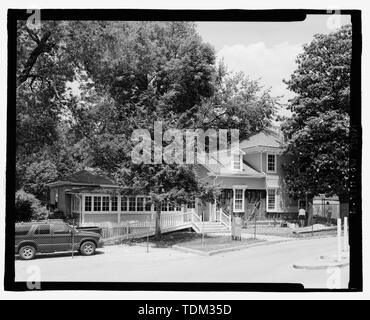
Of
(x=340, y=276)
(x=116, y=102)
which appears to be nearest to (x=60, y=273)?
(x=116, y=102)

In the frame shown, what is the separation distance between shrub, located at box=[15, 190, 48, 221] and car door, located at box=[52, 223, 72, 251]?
286 mm

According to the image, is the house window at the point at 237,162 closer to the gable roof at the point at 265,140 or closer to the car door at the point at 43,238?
the gable roof at the point at 265,140

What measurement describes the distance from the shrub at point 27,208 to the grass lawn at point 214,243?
2549 millimetres

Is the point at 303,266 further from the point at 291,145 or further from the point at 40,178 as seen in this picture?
the point at 40,178

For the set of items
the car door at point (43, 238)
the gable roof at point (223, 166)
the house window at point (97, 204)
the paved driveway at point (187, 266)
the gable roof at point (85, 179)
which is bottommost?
the paved driveway at point (187, 266)

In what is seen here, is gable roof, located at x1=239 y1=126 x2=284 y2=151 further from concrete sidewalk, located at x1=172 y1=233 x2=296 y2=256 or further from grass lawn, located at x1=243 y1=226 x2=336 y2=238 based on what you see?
concrete sidewalk, located at x1=172 y1=233 x2=296 y2=256

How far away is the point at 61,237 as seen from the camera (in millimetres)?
7633

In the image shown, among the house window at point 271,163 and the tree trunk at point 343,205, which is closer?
the tree trunk at point 343,205

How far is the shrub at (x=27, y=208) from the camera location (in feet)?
23.2

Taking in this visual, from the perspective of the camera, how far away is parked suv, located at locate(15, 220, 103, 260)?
278 inches

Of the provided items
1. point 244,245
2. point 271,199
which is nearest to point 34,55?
point 271,199

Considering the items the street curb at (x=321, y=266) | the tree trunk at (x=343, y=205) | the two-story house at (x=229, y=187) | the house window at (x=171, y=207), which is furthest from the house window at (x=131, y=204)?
the tree trunk at (x=343, y=205)

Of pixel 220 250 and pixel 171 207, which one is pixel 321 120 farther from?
pixel 171 207

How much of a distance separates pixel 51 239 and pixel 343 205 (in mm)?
4722
